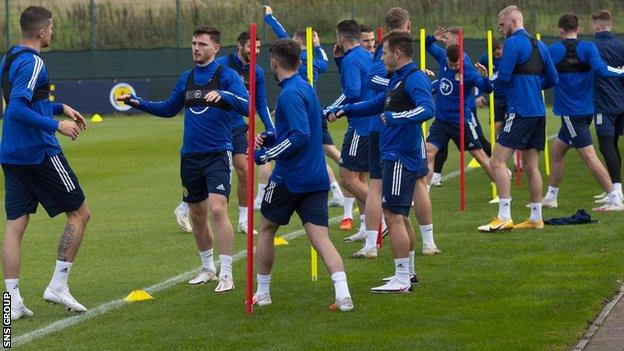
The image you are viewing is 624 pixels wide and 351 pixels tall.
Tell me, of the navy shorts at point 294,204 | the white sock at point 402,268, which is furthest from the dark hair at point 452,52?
the navy shorts at point 294,204

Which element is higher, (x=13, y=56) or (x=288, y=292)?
(x=13, y=56)

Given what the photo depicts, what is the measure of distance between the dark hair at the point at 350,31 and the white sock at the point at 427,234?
207 cm

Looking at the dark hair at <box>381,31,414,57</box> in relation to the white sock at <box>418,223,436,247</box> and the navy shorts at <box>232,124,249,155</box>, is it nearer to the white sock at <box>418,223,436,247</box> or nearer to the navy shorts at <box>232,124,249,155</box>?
the white sock at <box>418,223,436,247</box>

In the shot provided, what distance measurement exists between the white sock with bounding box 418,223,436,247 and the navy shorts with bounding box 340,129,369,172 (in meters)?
1.30

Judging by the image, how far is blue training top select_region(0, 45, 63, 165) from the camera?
9750 mm

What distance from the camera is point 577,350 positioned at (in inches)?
334

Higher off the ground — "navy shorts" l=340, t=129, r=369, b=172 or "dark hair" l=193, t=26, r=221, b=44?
"dark hair" l=193, t=26, r=221, b=44

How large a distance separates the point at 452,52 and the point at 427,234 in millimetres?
4596

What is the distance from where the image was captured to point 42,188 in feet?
33.3

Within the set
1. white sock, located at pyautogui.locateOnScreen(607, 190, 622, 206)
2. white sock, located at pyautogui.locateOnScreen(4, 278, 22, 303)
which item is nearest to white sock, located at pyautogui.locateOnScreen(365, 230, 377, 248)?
white sock, located at pyautogui.locateOnScreen(4, 278, 22, 303)

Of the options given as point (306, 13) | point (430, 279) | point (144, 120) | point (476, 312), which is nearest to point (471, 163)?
point (430, 279)

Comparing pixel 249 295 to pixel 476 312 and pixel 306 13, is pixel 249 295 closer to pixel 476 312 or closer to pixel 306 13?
pixel 476 312

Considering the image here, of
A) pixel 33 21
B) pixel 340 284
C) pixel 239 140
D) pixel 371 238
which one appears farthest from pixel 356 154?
pixel 33 21

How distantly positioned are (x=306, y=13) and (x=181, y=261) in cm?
4126
